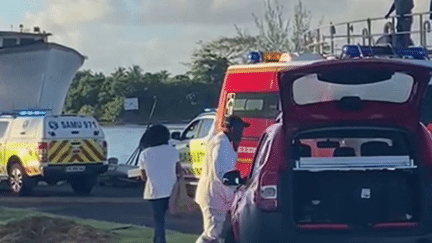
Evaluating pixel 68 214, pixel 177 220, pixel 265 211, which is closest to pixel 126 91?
pixel 68 214

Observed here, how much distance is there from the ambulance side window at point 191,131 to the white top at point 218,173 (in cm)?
904

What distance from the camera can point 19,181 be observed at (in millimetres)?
23016

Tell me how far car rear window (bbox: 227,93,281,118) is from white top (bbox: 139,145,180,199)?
4382 mm

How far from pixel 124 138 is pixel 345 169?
15634mm

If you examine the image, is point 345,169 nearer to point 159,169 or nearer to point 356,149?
point 356,149

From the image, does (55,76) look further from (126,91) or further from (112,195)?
(112,195)

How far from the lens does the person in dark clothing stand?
63.5 feet

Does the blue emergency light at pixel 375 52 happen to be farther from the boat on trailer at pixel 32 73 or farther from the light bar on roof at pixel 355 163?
the boat on trailer at pixel 32 73

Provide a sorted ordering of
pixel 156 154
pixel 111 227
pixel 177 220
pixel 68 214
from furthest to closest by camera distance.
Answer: pixel 68 214
pixel 177 220
pixel 111 227
pixel 156 154

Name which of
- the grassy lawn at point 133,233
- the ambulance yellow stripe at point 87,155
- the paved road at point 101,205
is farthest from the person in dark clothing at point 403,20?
the ambulance yellow stripe at point 87,155

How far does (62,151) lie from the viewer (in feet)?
74.6

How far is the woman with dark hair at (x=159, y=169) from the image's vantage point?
11484 millimetres

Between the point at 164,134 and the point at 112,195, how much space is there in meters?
11.3

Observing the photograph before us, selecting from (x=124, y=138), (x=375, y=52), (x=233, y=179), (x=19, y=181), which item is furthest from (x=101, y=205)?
(x=233, y=179)
